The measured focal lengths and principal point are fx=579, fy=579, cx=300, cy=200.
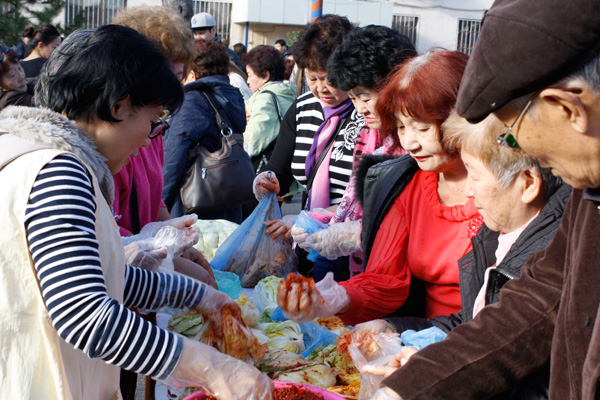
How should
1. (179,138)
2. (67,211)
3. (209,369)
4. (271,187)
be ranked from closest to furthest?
(67,211)
(209,369)
(271,187)
(179,138)

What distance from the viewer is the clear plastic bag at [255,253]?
10.5 ft

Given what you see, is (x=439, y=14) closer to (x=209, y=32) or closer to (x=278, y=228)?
(x=209, y=32)

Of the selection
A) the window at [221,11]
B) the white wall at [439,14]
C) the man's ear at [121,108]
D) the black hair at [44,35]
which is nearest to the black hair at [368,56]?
the man's ear at [121,108]

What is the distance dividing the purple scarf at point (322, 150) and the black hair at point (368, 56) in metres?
0.49

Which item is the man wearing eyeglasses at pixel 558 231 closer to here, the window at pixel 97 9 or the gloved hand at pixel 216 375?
the gloved hand at pixel 216 375

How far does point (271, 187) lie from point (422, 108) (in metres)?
1.41

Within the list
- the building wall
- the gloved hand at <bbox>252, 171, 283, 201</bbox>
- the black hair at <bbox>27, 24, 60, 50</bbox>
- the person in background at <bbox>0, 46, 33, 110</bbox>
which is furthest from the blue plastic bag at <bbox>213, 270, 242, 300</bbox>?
the building wall

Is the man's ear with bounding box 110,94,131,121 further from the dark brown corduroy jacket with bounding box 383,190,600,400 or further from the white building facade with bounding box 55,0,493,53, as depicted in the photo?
the white building facade with bounding box 55,0,493,53

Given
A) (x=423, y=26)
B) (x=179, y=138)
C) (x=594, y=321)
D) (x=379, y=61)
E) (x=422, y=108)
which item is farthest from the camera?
(x=423, y=26)

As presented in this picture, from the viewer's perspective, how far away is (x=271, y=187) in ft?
10.9

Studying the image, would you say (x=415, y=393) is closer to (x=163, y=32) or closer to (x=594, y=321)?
(x=594, y=321)

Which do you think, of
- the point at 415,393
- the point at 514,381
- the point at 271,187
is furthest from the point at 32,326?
the point at 271,187

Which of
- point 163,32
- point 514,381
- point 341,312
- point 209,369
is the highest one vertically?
point 163,32

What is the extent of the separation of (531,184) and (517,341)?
0.46 metres
